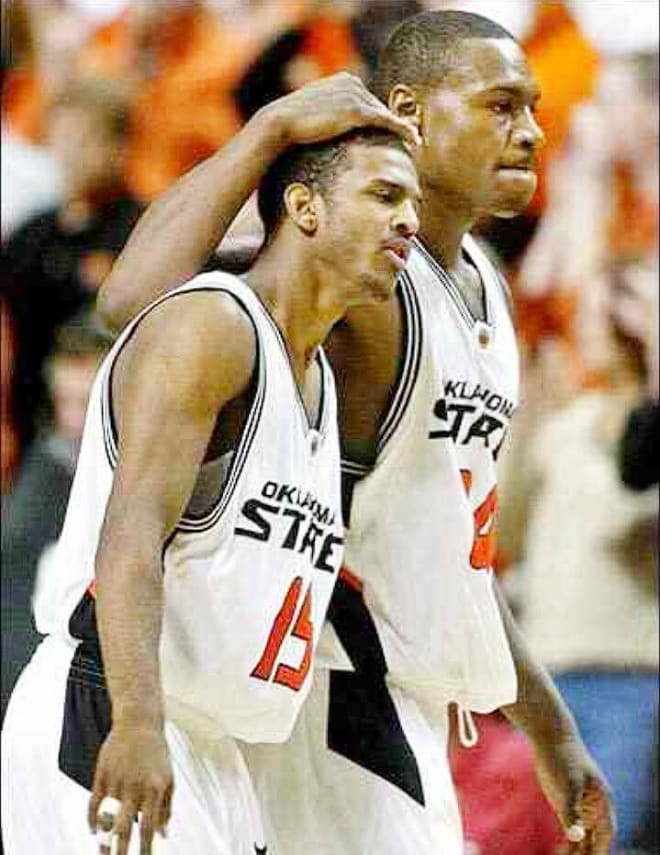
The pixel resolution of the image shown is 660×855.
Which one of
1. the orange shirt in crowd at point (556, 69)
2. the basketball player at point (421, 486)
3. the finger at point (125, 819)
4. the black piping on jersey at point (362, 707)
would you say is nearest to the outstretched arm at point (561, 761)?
the basketball player at point (421, 486)

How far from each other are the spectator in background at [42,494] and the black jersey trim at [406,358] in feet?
6.64

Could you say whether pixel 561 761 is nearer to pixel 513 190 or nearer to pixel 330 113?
pixel 513 190

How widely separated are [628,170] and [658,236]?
0.22 m

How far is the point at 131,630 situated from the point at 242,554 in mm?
393

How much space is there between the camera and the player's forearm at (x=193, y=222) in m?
4.88

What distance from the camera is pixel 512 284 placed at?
8.23m

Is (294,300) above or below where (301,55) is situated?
below

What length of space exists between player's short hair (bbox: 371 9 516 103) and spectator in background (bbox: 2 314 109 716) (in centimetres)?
221

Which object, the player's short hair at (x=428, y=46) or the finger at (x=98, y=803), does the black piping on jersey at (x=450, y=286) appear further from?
the finger at (x=98, y=803)

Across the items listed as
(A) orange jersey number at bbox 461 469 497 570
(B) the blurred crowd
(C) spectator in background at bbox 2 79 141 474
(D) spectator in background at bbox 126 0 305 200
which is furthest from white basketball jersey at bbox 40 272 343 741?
(D) spectator in background at bbox 126 0 305 200

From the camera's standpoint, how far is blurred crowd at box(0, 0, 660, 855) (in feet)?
22.9

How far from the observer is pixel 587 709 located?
6.99 m

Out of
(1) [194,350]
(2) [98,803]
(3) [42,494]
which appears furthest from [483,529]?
(3) [42,494]

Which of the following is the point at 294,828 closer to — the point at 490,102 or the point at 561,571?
the point at 490,102
